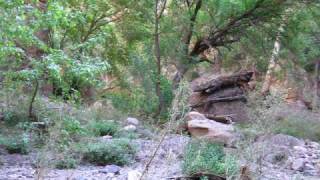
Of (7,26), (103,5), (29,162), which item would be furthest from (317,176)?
(103,5)

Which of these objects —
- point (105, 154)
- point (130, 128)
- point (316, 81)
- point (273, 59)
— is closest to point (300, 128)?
point (273, 59)

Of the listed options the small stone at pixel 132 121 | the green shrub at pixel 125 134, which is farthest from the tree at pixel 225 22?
the green shrub at pixel 125 134

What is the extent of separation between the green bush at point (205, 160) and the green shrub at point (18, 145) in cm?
239

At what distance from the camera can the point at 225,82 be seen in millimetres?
13938

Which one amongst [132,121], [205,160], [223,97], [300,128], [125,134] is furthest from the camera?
[223,97]

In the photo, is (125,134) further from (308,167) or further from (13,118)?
(308,167)

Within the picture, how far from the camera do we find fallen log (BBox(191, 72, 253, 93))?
13930 millimetres

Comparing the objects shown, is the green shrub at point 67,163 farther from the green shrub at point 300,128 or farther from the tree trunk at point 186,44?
the tree trunk at point 186,44

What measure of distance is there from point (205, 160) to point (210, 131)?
3.37 meters

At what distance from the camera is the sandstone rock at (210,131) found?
8.65m

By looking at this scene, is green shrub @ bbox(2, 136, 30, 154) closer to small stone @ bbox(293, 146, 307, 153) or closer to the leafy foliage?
the leafy foliage

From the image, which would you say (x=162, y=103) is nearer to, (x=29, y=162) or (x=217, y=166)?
(x=29, y=162)

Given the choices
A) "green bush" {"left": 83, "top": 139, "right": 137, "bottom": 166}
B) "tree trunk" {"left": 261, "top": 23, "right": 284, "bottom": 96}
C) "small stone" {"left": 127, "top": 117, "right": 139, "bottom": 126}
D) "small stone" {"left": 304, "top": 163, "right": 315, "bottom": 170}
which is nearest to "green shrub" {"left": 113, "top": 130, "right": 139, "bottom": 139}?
"small stone" {"left": 127, "top": 117, "right": 139, "bottom": 126}

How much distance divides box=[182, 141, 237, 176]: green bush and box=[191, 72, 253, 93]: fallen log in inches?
308
